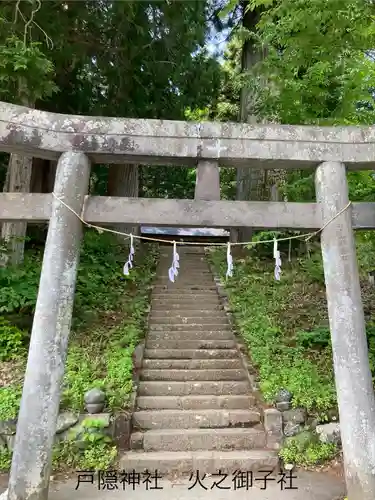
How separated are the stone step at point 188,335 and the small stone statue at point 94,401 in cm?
239

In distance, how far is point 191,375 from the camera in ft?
22.0

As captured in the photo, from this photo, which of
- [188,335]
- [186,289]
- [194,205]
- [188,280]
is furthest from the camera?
[188,280]

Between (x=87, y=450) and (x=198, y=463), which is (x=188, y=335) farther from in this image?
(x=87, y=450)

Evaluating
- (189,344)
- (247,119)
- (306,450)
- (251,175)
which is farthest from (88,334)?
(247,119)

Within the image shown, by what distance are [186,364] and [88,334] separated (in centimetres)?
176

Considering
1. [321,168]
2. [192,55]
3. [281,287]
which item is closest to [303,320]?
[281,287]

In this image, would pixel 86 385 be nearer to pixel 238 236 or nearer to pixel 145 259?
pixel 145 259

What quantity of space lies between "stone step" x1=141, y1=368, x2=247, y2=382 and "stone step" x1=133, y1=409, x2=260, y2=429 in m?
0.75

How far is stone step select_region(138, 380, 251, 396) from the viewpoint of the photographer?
6340mm

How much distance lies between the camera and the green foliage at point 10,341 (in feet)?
21.0

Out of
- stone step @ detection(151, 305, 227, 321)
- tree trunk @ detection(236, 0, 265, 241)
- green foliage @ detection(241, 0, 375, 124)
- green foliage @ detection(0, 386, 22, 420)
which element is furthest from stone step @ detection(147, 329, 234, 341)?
tree trunk @ detection(236, 0, 265, 241)

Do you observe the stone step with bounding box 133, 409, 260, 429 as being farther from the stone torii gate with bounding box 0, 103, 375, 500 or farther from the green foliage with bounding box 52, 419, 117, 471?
the stone torii gate with bounding box 0, 103, 375, 500

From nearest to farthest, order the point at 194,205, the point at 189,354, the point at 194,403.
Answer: the point at 194,205
the point at 194,403
the point at 189,354

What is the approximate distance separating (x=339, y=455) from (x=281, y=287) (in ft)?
15.7
